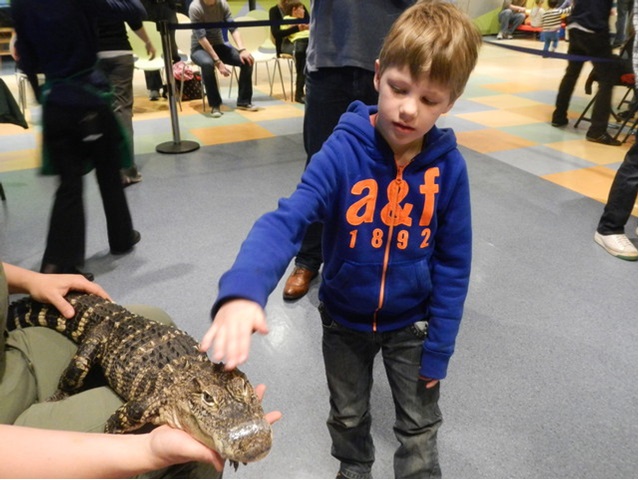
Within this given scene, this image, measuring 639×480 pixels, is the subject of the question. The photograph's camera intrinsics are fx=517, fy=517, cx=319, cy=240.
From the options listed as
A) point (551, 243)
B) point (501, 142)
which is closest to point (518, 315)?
point (551, 243)

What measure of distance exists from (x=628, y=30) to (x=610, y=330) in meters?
Result: 2.74

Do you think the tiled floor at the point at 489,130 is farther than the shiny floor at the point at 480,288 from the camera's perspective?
Yes

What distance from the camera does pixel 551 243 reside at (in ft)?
9.87

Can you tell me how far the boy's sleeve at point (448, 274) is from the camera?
3.85 ft

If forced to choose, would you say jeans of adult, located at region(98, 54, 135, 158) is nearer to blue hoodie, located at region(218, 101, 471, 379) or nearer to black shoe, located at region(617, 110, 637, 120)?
blue hoodie, located at region(218, 101, 471, 379)

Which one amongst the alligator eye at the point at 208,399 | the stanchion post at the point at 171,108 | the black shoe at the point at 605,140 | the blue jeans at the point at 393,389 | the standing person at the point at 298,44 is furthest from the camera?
the standing person at the point at 298,44

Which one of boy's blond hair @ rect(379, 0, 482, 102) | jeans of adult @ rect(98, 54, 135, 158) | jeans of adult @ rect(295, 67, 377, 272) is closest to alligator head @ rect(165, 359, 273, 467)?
boy's blond hair @ rect(379, 0, 482, 102)

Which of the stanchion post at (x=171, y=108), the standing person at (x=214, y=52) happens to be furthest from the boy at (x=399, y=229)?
the standing person at (x=214, y=52)

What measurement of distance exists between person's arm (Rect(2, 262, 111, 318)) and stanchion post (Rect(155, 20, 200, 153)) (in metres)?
3.04

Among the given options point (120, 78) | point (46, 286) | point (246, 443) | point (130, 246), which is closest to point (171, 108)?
point (120, 78)

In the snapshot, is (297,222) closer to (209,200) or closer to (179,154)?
(209,200)

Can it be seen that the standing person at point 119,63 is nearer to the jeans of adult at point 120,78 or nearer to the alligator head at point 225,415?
the jeans of adult at point 120,78

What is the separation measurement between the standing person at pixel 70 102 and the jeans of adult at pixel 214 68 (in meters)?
2.97

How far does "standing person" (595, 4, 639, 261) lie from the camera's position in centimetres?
281
